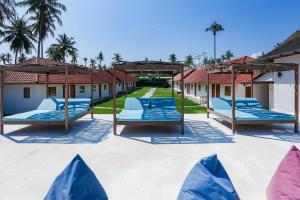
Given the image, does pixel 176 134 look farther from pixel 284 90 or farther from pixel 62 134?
pixel 284 90

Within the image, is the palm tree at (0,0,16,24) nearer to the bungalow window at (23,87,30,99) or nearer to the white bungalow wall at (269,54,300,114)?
the bungalow window at (23,87,30,99)

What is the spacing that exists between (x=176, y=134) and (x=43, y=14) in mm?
26091

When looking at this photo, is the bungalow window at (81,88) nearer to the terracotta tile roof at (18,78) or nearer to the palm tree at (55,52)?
the terracotta tile roof at (18,78)

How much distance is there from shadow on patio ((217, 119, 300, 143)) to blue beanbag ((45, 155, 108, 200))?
22.8ft

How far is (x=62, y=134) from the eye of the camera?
356 inches

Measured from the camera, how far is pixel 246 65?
29.5 ft

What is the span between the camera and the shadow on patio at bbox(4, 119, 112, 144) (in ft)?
26.6

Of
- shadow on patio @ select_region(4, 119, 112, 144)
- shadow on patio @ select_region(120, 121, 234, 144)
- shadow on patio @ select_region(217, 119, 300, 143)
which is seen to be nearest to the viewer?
shadow on patio @ select_region(120, 121, 234, 144)

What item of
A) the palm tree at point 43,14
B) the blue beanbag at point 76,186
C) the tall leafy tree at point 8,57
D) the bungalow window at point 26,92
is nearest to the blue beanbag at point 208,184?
the blue beanbag at point 76,186

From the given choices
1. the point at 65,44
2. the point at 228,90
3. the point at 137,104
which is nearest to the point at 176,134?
the point at 137,104

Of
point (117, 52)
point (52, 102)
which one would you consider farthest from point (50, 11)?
point (117, 52)

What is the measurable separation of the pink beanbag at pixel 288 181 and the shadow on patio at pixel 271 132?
491cm

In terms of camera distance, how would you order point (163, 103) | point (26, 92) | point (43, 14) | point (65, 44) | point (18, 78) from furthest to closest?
point (65, 44), point (43, 14), point (26, 92), point (18, 78), point (163, 103)

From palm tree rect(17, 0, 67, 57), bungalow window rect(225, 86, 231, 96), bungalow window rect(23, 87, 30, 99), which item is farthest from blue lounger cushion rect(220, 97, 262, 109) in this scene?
palm tree rect(17, 0, 67, 57)
